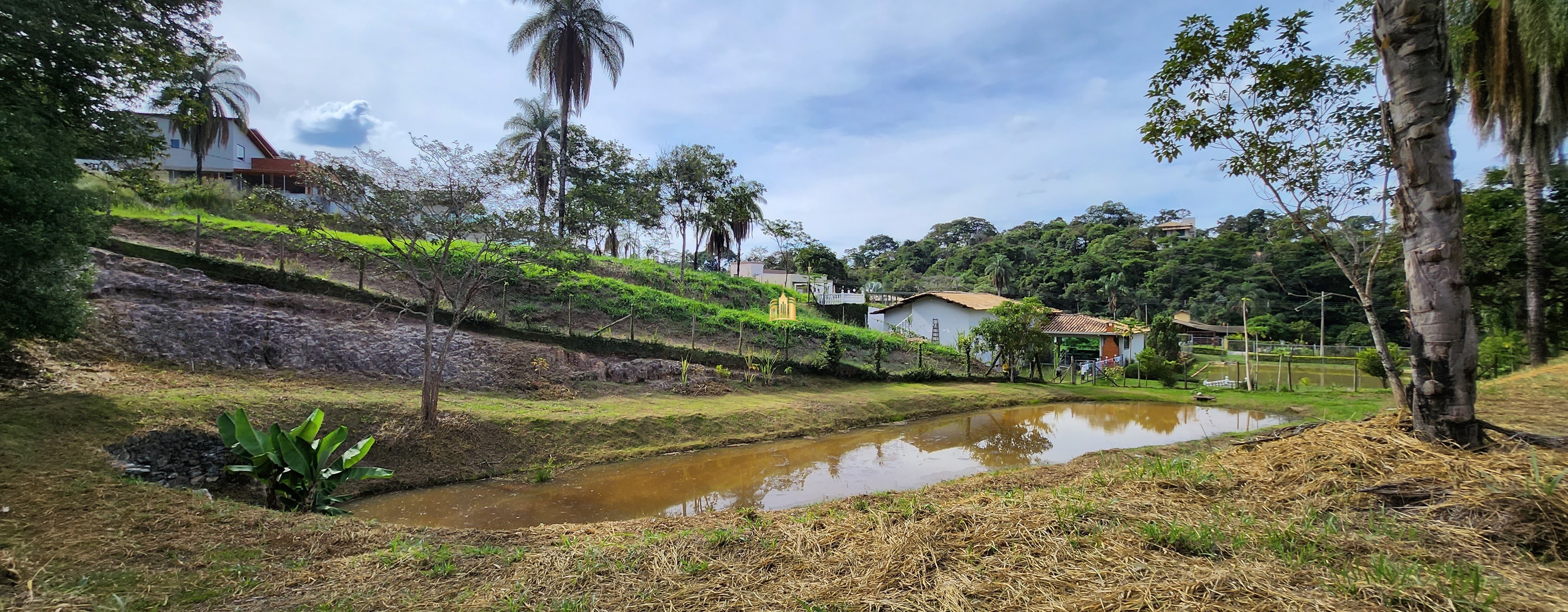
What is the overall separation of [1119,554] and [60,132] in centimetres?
1047

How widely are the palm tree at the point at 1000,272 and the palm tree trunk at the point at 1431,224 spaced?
5323 centimetres

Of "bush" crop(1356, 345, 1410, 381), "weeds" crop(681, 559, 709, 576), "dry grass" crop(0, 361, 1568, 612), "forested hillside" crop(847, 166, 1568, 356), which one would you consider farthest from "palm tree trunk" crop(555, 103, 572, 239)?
"bush" crop(1356, 345, 1410, 381)

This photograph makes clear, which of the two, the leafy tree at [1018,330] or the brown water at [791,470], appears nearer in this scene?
the brown water at [791,470]

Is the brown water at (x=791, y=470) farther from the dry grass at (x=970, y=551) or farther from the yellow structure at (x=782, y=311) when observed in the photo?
the yellow structure at (x=782, y=311)

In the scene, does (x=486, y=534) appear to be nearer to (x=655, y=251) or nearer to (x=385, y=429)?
(x=385, y=429)

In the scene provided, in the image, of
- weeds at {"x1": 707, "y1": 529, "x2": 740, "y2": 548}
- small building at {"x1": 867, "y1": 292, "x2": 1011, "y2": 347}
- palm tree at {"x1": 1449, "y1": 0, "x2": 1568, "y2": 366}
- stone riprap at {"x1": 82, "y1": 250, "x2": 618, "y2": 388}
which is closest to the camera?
weeds at {"x1": 707, "y1": 529, "x2": 740, "y2": 548}

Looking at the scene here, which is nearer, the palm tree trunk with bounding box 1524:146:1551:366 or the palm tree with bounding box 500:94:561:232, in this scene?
the palm tree trunk with bounding box 1524:146:1551:366

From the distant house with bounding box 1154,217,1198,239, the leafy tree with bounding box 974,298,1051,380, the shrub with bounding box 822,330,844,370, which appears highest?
the distant house with bounding box 1154,217,1198,239

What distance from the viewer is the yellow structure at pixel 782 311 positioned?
23.1m

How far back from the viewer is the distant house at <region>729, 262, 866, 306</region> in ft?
126

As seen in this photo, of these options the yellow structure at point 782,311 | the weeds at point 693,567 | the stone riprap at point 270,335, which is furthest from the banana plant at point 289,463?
the yellow structure at point 782,311

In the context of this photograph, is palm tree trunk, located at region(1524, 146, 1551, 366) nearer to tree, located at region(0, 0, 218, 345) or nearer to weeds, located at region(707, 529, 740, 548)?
weeds, located at region(707, 529, 740, 548)

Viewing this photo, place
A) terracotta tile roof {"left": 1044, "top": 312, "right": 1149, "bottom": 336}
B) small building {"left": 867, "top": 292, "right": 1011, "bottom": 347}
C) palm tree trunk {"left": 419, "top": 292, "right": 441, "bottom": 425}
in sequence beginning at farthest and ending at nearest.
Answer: small building {"left": 867, "top": 292, "right": 1011, "bottom": 347} → terracotta tile roof {"left": 1044, "top": 312, "right": 1149, "bottom": 336} → palm tree trunk {"left": 419, "top": 292, "right": 441, "bottom": 425}

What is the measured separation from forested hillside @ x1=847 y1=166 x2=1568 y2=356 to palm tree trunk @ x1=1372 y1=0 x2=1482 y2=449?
11.0 meters
